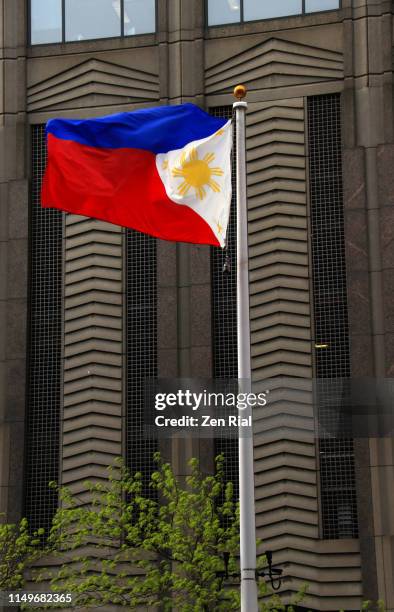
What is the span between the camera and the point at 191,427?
39812 millimetres

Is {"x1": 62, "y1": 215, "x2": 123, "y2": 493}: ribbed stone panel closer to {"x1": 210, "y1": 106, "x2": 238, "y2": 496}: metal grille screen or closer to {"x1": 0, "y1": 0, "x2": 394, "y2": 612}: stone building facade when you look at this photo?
{"x1": 0, "y1": 0, "x2": 394, "y2": 612}: stone building facade

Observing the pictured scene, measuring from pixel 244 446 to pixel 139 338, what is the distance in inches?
877

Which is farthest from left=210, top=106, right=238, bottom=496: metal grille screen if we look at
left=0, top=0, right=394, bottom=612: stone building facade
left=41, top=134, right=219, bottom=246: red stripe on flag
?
left=41, top=134, right=219, bottom=246: red stripe on flag

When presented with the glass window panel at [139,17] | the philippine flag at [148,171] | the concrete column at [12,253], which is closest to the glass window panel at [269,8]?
the glass window panel at [139,17]

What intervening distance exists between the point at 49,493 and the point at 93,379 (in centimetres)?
397

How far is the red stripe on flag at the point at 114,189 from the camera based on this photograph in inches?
800

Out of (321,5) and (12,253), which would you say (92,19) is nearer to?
(321,5)

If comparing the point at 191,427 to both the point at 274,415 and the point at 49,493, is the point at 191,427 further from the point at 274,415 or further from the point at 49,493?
the point at 49,493

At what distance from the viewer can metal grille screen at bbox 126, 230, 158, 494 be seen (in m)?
→ 40.3

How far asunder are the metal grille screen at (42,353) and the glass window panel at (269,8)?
27.3 ft

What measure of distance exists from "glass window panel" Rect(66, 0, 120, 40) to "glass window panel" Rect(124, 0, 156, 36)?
33cm

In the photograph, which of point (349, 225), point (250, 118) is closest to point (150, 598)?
point (349, 225)

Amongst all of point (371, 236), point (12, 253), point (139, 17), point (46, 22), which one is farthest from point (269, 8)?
point (12, 253)

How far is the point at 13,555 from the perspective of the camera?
3659 cm
